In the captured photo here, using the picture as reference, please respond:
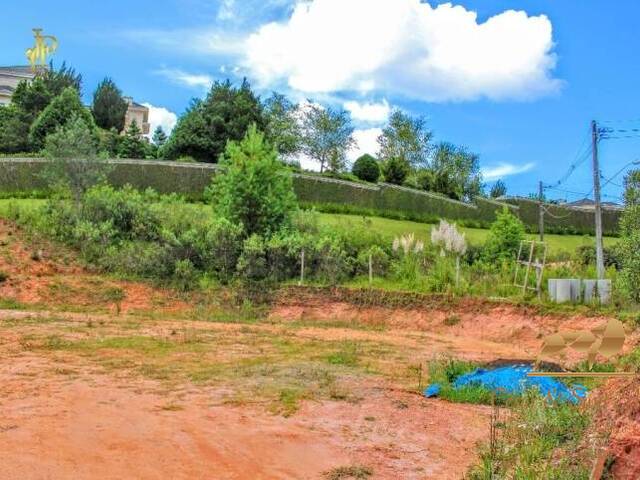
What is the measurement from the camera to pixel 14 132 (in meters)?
38.9

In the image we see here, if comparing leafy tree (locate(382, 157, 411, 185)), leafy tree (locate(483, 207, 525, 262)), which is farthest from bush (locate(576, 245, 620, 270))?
leafy tree (locate(382, 157, 411, 185))

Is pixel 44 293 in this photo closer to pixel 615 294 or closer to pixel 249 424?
pixel 249 424

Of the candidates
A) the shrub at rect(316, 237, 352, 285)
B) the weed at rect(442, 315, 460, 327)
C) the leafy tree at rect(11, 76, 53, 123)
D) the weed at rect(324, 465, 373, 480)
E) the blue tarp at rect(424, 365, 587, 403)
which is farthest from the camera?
the leafy tree at rect(11, 76, 53, 123)

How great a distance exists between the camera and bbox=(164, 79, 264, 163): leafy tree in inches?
1436

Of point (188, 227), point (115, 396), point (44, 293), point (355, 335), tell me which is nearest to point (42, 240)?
point (44, 293)

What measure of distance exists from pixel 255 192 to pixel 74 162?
22.5 ft

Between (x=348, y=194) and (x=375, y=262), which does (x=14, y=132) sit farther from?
(x=375, y=262)

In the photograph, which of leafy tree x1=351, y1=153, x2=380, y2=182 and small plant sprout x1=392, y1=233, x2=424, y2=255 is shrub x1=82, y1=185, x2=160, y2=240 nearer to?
small plant sprout x1=392, y1=233, x2=424, y2=255

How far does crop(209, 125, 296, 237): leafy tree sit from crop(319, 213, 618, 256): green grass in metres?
2.84

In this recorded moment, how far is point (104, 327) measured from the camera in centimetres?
1502

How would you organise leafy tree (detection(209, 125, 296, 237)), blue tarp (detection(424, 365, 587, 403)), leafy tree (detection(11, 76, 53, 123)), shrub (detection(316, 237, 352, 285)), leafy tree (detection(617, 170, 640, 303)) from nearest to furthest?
blue tarp (detection(424, 365, 587, 403)), leafy tree (detection(617, 170, 640, 303)), shrub (detection(316, 237, 352, 285)), leafy tree (detection(209, 125, 296, 237)), leafy tree (detection(11, 76, 53, 123))

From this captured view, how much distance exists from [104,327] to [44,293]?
533cm

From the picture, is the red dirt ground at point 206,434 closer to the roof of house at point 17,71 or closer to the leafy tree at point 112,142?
the leafy tree at point 112,142

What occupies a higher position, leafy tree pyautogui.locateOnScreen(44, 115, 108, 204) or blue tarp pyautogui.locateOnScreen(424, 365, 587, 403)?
leafy tree pyautogui.locateOnScreen(44, 115, 108, 204)
